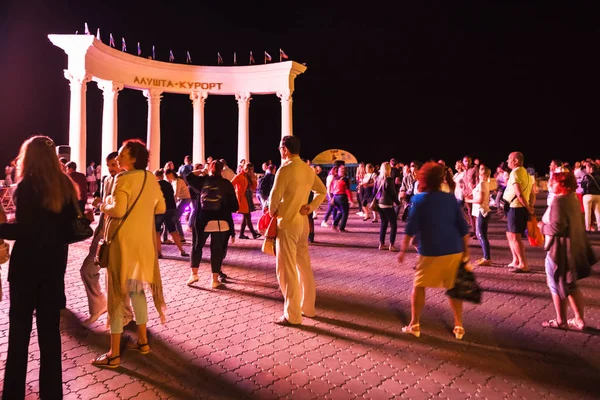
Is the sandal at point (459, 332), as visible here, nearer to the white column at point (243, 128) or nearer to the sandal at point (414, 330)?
the sandal at point (414, 330)

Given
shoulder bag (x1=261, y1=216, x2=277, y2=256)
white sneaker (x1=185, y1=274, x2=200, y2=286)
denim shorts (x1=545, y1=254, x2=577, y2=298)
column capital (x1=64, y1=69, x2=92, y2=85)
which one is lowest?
white sneaker (x1=185, y1=274, x2=200, y2=286)

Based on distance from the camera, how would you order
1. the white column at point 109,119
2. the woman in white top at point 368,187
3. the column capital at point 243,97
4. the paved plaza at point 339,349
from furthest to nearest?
the column capital at point 243,97
the white column at point 109,119
the woman in white top at point 368,187
the paved plaza at point 339,349

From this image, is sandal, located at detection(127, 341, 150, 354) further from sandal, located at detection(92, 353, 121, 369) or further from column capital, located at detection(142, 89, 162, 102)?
column capital, located at detection(142, 89, 162, 102)

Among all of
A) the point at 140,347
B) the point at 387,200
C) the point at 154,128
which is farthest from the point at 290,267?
the point at 154,128

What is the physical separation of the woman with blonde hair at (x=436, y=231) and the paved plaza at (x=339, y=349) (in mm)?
697

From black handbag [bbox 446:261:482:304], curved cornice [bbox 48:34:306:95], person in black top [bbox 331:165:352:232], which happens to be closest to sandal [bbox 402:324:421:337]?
black handbag [bbox 446:261:482:304]

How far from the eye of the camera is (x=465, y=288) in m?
4.71

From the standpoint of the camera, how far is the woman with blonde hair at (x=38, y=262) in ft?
10.7

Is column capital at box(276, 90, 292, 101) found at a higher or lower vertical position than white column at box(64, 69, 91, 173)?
higher

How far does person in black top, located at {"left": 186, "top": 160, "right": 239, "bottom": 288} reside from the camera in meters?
7.01

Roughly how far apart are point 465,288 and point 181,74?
2270 cm

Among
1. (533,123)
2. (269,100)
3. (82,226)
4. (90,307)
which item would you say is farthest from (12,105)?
(533,123)

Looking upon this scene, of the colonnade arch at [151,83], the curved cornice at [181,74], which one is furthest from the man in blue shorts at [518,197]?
the curved cornice at [181,74]

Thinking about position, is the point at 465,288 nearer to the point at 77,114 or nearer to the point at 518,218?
the point at 518,218
